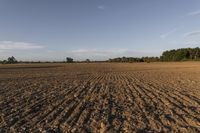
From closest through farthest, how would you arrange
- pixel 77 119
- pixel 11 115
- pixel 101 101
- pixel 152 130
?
pixel 152 130 → pixel 77 119 → pixel 11 115 → pixel 101 101

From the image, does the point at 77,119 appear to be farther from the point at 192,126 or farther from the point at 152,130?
the point at 192,126

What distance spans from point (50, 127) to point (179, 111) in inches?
198

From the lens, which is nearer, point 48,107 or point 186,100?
point 48,107

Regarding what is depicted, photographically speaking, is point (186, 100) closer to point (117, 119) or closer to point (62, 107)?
point (117, 119)

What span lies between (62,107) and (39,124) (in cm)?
238

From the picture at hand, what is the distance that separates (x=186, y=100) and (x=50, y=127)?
7.08 m

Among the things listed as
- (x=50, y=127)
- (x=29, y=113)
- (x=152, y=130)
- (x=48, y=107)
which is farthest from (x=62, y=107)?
(x=152, y=130)

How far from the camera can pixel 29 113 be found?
26.7 ft

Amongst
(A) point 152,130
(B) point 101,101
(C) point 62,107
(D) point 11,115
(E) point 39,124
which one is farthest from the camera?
(B) point 101,101

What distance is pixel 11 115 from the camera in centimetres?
781

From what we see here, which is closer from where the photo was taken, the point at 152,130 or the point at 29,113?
the point at 152,130

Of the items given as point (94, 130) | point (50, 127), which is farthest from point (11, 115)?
point (94, 130)

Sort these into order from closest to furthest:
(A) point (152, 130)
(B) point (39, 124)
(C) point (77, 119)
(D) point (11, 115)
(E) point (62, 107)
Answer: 1. (A) point (152, 130)
2. (B) point (39, 124)
3. (C) point (77, 119)
4. (D) point (11, 115)
5. (E) point (62, 107)

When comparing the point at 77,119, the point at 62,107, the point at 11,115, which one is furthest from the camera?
the point at 62,107
